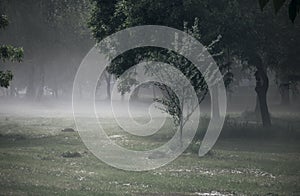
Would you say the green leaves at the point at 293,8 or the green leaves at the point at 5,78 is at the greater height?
the green leaves at the point at 5,78

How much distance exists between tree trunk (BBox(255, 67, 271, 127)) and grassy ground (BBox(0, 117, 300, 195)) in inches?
513

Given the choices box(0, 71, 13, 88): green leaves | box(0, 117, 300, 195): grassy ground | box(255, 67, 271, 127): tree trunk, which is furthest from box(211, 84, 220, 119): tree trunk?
box(0, 71, 13, 88): green leaves

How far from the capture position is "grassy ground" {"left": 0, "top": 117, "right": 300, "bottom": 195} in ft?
56.5

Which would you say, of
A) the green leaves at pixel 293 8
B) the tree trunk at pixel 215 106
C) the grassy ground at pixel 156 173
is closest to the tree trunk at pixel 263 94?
the tree trunk at pixel 215 106

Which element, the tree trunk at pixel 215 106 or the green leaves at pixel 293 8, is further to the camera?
the tree trunk at pixel 215 106

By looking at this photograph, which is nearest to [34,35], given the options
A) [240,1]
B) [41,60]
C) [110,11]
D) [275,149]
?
[41,60]

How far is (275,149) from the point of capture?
105 feet

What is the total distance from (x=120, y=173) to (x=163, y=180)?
2.51m

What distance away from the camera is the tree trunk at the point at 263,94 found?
46.1 metres

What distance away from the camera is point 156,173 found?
21453 mm

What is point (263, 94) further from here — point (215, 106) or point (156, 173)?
point (156, 173)

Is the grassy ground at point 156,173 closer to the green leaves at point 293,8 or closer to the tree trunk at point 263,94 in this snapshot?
the green leaves at point 293,8

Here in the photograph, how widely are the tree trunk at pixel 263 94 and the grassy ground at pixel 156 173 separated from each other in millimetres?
13043

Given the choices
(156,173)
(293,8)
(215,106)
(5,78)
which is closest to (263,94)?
(215,106)
